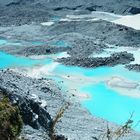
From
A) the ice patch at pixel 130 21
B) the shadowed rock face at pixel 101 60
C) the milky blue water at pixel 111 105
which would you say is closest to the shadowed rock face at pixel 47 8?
the ice patch at pixel 130 21

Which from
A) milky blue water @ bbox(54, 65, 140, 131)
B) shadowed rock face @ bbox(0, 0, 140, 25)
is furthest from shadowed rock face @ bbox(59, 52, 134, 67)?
shadowed rock face @ bbox(0, 0, 140, 25)

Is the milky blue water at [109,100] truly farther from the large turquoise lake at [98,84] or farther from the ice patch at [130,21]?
the ice patch at [130,21]

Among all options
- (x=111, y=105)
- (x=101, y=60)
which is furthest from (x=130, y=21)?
(x=111, y=105)

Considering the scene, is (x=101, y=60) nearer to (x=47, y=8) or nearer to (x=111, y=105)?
(x=111, y=105)

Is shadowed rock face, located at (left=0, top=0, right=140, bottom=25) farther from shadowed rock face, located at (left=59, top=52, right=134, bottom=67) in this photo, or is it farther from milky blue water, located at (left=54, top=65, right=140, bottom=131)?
milky blue water, located at (left=54, top=65, right=140, bottom=131)

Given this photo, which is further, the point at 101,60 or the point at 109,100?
the point at 101,60

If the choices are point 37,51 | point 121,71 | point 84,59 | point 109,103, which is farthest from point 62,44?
point 109,103

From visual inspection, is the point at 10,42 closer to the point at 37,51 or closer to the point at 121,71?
the point at 37,51

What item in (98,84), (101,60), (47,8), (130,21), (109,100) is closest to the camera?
(109,100)

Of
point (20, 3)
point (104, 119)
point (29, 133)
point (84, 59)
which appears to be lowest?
point (20, 3)
